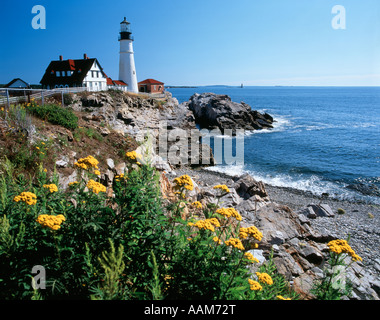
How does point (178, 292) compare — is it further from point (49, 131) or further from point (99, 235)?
point (49, 131)

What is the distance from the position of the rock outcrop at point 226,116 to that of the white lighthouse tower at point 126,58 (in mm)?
17705

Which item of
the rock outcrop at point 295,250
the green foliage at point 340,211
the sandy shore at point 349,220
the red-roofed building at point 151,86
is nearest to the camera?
the rock outcrop at point 295,250

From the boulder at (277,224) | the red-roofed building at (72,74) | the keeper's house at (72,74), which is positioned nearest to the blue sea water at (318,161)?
the boulder at (277,224)

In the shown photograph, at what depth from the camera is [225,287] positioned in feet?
10.6

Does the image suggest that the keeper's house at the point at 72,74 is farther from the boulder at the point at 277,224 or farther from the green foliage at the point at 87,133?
the boulder at the point at 277,224

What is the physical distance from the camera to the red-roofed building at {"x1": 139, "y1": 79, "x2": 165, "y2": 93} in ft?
221

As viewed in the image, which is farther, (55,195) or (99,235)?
(55,195)

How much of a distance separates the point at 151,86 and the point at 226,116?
2695 cm

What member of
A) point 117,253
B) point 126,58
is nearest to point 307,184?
point 117,253

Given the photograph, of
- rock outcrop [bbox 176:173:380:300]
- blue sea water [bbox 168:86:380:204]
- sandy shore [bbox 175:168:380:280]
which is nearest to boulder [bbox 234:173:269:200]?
sandy shore [bbox 175:168:380:280]

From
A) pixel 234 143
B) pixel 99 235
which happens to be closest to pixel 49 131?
pixel 99 235

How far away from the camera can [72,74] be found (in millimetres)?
41906

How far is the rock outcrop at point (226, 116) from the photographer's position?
51.5 m
